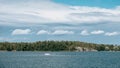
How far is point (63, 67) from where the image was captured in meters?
111

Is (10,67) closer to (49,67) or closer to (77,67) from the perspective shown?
(49,67)

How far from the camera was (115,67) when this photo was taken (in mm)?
112938

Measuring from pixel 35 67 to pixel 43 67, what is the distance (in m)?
2.67

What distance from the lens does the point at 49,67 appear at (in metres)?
113

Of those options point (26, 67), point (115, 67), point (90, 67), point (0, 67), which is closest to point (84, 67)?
point (90, 67)

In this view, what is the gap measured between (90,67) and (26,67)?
1999cm

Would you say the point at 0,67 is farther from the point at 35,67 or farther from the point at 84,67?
the point at 84,67

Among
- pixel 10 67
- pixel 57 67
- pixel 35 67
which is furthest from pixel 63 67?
pixel 10 67

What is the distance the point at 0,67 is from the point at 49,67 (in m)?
15.3

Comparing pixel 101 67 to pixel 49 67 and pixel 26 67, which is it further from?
pixel 26 67

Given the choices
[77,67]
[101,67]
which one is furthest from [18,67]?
[101,67]

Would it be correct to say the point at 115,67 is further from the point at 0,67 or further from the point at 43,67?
the point at 0,67

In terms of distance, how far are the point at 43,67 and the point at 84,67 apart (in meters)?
12.8

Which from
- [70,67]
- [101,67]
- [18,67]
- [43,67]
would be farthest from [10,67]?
[101,67]
